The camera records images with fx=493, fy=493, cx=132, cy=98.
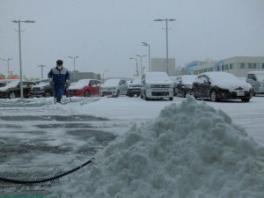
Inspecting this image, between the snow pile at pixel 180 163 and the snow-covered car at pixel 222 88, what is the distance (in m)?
16.2

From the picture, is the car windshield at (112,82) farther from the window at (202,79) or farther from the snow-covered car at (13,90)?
the window at (202,79)

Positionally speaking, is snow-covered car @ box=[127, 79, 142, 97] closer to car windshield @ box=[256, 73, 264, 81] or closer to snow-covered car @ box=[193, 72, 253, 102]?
car windshield @ box=[256, 73, 264, 81]

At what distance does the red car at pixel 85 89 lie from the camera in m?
32.8

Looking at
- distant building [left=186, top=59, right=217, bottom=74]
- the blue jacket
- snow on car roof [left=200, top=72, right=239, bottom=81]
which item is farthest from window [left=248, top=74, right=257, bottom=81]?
distant building [left=186, top=59, right=217, bottom=74]

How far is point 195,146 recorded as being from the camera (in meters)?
4.71

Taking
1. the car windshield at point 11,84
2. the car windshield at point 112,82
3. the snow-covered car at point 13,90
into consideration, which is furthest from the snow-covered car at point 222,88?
the car windshield at point 11,84

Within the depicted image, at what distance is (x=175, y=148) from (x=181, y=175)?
0.45 meters

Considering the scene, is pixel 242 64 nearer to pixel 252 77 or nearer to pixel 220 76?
pixel 252 77

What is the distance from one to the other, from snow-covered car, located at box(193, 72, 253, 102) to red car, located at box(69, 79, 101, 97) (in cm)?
1074

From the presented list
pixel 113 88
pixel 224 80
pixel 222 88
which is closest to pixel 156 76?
pixel 224 80

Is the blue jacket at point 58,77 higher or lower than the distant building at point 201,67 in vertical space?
lower

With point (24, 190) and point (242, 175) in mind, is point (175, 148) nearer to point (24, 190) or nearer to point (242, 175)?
point (242, 175)

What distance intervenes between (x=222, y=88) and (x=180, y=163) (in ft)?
57.2

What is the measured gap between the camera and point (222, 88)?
850 inches
